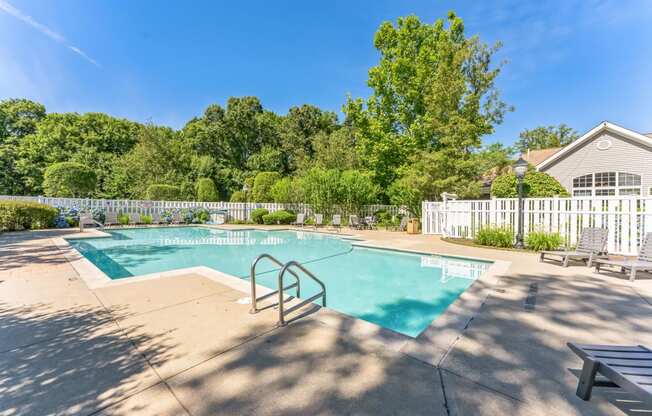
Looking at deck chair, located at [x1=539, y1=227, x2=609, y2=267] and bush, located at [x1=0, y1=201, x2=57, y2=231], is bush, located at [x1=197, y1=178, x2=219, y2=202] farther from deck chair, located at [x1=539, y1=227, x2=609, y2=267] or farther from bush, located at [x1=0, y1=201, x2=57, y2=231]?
deck chair, located at [x1=539, y1=227, x2=609, y2=267]

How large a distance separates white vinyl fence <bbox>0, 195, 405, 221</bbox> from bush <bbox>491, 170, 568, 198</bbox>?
7045 mm

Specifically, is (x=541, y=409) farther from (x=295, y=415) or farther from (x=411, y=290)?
(x=411, y=290)

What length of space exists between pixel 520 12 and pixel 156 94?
79.0 ft

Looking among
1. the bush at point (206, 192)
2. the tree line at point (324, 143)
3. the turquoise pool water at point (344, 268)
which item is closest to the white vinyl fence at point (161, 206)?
the tree line at point (324, 143)

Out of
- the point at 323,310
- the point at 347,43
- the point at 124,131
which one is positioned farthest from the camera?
the point at 124,131

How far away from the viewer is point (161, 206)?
16656mm

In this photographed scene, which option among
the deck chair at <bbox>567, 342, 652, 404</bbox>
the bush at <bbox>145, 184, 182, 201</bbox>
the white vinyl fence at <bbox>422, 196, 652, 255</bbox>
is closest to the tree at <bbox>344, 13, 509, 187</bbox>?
the white vinyl fence at <bbox>422, 196, 652, 255</bbox>

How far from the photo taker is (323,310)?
327 centimetres

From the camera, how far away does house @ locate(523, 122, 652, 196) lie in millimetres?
13250

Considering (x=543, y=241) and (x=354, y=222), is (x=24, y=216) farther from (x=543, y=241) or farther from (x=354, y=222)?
(x=543, y=241)

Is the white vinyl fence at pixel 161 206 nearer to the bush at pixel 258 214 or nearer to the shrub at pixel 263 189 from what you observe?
the bush at pixel 258 214

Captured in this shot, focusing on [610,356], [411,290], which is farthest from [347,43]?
[610,356]

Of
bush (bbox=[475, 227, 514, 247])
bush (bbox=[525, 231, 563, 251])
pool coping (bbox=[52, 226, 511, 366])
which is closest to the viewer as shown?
pool coping (bbox=[52, 226, 511, 366])

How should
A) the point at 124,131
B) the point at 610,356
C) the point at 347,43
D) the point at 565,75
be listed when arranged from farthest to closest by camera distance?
the point at 124,131, the point at 347,43, the point at 565,75, the point at 610,356
